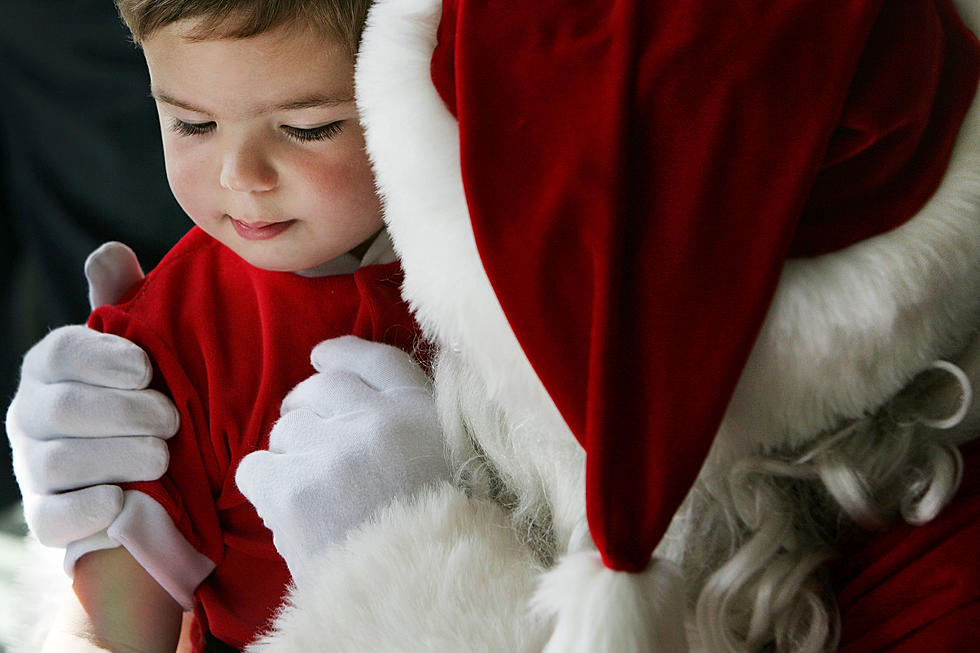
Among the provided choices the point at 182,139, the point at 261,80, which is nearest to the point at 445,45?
the point at 261,80

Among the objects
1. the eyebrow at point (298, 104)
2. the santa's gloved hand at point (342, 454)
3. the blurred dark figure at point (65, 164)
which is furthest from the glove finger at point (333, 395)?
the blurred dark figure at point (65, 164)

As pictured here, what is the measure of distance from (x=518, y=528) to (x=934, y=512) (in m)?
0.32

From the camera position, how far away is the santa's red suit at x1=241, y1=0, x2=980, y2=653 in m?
0.54

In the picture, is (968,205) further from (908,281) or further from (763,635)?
(763,635)

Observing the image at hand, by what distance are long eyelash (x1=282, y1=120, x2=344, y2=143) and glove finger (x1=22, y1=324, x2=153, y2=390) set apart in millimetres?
262

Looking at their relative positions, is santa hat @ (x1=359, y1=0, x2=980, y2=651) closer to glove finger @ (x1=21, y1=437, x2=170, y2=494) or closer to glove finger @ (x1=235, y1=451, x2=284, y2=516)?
glove finger @ (x1=235, y1=451, x2=284, y2=516)

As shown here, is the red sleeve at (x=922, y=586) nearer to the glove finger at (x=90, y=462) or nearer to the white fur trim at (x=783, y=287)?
the white fur trim at (x=783, y=287)

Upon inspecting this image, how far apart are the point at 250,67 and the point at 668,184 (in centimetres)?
40

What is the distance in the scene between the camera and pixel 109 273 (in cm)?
98

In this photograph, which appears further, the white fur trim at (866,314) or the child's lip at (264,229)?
the child's lip at (264,229)

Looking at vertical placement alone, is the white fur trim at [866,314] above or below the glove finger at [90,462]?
above

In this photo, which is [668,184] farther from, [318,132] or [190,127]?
[190,127]

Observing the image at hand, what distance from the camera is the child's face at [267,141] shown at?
771 mm

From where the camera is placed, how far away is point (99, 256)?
973mm
